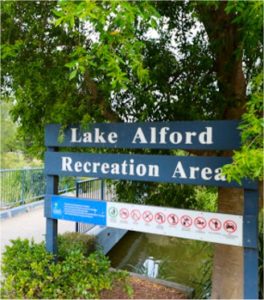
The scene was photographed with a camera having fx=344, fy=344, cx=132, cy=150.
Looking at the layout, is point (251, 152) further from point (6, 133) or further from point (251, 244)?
point (6, 133)

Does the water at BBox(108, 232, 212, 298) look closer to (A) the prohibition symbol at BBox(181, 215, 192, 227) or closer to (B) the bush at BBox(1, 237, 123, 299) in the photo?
(B) the bush at BBox(1, 237, 123, 299)

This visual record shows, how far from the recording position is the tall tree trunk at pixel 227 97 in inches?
130

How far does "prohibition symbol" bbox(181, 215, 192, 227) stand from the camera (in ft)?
9.62

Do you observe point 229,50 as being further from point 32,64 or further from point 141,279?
point 141,279

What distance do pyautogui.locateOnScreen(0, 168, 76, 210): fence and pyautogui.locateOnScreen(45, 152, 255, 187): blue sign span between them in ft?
13.9

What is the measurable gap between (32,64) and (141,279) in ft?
8.98

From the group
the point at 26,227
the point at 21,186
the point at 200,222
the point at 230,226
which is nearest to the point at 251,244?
the point at 230,226

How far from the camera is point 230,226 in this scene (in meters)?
2.77

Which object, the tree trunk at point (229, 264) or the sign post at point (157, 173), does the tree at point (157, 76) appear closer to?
the tree trunk at point (229, 264)

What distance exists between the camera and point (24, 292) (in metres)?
3.32

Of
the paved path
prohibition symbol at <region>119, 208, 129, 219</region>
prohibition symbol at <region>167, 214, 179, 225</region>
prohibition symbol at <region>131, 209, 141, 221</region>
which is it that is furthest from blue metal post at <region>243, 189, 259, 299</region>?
the paved path

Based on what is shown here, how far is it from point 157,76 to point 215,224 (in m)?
1.57

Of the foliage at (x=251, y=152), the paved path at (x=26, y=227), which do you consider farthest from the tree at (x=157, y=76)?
the paved path at (x=26, y=227)

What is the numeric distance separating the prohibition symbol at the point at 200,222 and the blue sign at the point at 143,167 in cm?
30
